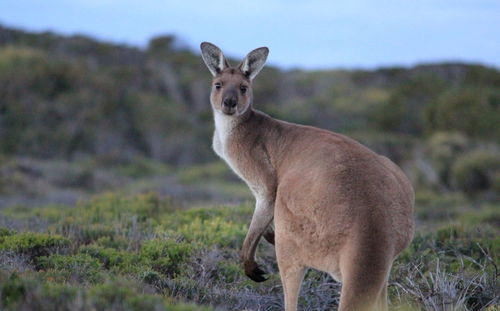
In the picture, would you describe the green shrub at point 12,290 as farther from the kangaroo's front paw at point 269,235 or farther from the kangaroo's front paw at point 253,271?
the kangaroo's front paw at point 269,235

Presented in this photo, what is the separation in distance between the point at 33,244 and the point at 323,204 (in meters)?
3.46

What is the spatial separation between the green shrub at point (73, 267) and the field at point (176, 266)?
12 millimetres

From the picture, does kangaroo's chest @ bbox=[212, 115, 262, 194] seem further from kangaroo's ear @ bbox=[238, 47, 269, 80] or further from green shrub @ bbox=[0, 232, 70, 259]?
green shrub @ bbox=[0, 232, 70, 259]

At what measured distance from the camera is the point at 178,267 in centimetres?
632

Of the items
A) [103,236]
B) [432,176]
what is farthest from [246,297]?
[432,176]

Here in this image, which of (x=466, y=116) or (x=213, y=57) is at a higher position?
(x=213, y=57)

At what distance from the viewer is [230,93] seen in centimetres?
596

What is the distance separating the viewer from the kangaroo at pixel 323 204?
3926mm

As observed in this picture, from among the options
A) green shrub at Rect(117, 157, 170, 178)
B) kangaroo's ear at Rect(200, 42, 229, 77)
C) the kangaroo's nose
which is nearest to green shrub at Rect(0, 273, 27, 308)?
the kangaroo's nose

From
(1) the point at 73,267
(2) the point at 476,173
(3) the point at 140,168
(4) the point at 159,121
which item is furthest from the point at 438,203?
(4) the point at 159,121

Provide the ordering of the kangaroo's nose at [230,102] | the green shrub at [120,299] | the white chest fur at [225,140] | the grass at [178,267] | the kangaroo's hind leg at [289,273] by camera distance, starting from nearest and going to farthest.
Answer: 1. the green shrub at [120,299]
2. the grass at [178,267]
3. the kangaroo's hind leg at [289,273]
4. the white chest fur at [225,140]
5. the kangaroo's nose at [230,102]

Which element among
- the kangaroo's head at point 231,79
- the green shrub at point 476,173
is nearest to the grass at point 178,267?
the kangaroo's head at point 231,79

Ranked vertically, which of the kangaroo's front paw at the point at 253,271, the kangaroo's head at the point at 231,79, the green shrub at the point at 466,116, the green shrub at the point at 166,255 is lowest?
the green shrub at the point at 466,116

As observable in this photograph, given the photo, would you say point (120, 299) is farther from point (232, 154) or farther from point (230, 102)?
point (230, 102)
